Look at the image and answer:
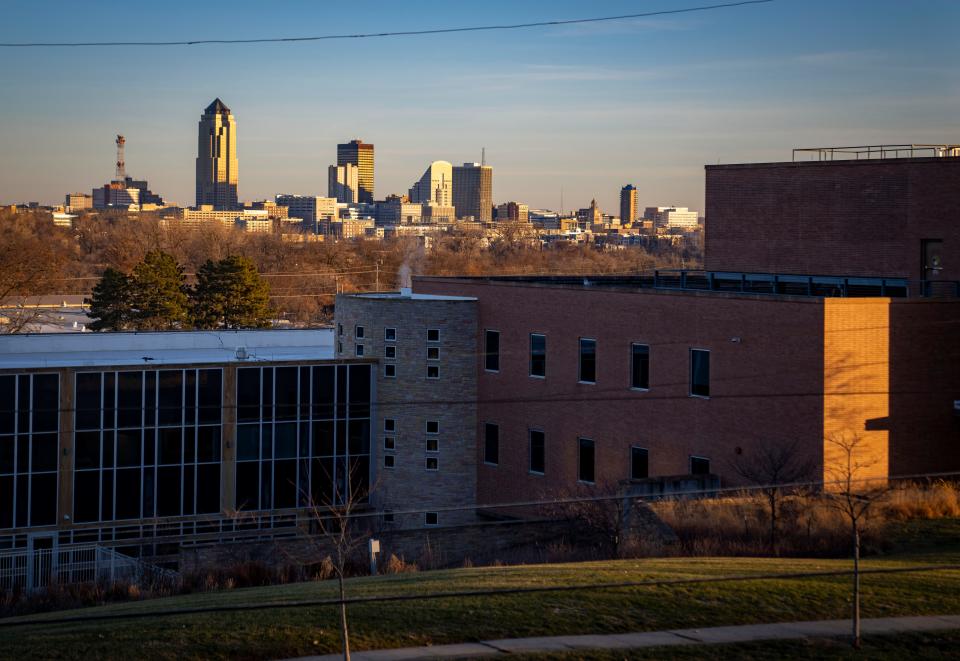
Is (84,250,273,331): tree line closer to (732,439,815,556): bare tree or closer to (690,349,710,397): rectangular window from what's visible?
(690,349,710,397): rectangular window

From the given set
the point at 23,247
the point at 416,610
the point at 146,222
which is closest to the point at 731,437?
the point at 416,610

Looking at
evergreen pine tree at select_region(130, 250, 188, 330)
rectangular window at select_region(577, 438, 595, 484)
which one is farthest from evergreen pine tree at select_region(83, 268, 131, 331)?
rectangular window at select_region(577, 438, 595, 484)

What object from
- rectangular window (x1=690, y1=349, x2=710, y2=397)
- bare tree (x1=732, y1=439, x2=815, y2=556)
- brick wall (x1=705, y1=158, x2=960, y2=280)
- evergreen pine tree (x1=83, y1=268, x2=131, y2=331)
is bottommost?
bare tree (x1=732, y1=439, x2=815, y2=556)

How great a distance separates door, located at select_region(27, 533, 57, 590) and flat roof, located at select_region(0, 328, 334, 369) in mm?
6846

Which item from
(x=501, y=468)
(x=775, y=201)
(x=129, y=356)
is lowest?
(x=501, y=468)

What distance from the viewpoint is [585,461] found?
3959cm

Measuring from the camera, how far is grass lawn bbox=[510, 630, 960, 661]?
15.2 metres

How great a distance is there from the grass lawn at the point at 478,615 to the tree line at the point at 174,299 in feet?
179

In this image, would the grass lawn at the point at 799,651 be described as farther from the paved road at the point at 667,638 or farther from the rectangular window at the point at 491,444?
the rectangular window at the point at 491,444

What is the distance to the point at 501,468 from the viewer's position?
4338 cm

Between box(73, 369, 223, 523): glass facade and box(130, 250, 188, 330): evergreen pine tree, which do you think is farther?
box(130, 250, 188, 330): evergreen pine tree

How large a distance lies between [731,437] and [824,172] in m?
11.1

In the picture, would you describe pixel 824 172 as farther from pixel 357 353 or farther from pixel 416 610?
pixel 416 610

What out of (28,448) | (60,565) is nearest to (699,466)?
(60,565)
